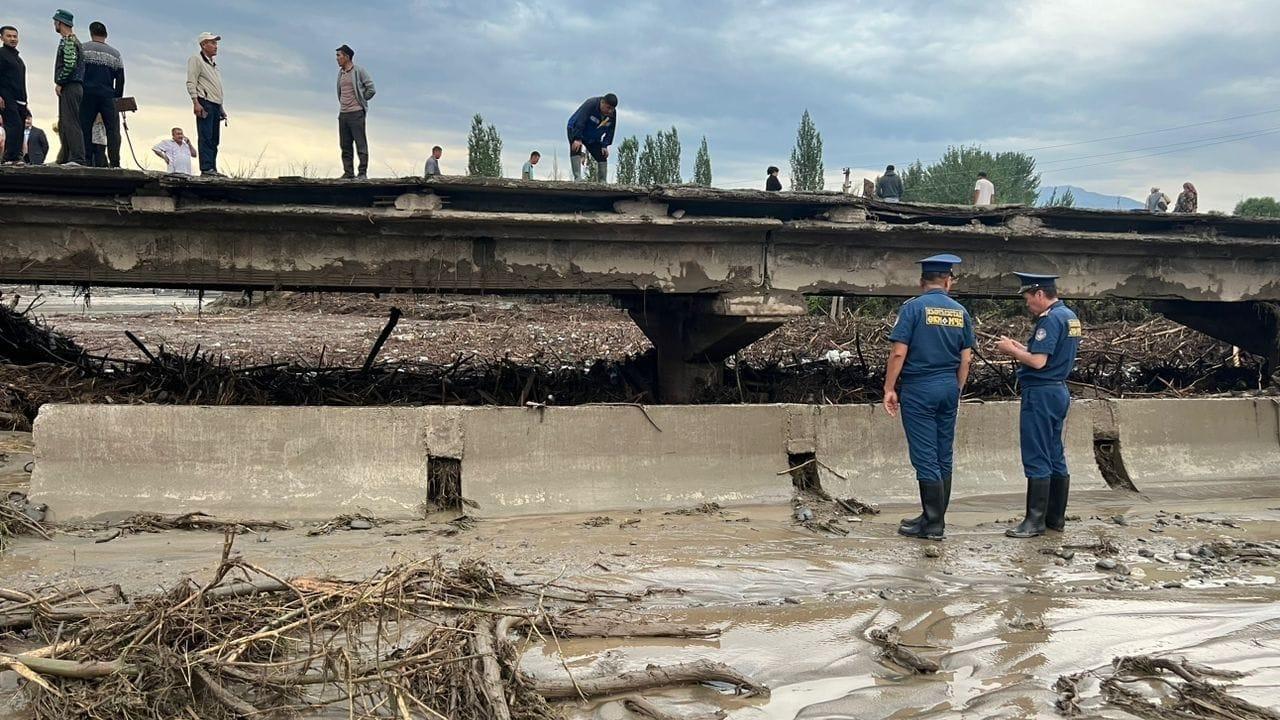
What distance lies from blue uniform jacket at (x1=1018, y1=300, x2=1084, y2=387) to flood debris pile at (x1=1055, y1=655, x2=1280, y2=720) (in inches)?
112

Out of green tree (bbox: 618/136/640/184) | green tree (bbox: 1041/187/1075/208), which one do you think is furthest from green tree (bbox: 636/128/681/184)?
green tree (bbox: 1041/187/1075/208)

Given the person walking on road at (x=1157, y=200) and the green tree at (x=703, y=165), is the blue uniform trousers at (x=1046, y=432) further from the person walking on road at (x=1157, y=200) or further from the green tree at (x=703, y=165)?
the green tree at (x=703, y=165)

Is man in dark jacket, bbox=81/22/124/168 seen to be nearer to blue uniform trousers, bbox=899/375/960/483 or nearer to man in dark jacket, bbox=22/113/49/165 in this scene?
man in dark jacket, bbox=22/113/49/165

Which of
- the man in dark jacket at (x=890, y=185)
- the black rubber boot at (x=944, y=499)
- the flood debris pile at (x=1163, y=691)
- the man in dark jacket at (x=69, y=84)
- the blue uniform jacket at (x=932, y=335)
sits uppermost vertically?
the man in dark jacket at (x=890, y=185)

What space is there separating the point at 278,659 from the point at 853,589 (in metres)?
3.04

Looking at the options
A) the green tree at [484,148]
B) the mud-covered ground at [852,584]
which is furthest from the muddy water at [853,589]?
the green tree at [484,148]

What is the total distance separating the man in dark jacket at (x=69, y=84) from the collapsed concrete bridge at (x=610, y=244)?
7.62 feet

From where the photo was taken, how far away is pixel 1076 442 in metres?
7.89

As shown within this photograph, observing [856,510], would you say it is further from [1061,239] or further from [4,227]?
[4,227]

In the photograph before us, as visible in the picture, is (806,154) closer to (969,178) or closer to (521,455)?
(969,178)

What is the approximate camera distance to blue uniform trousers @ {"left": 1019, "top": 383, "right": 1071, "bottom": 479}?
21.2 ft

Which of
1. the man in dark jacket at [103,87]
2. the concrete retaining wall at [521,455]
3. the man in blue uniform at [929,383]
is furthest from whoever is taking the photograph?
the man in dark jacket at [103,87]

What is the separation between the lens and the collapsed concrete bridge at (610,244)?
21.5 feet

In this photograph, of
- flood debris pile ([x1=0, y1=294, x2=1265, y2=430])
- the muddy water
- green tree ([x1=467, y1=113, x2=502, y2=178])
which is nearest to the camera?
the muddy water
